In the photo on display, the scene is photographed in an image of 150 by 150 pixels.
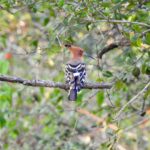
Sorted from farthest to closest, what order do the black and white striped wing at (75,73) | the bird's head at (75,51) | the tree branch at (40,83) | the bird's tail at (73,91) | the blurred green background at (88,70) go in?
the bird's head at (75,51)
the black and white striped wing at (75,73)
the bird's tail at (73,91)
the blurred green background at (88,70)
the tree branch at (40,83)

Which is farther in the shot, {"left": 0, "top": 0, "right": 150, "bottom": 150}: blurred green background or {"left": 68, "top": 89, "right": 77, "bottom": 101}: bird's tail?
{"left": 68, "top": 89, "right": 77, "bottom": 101}: bird's tail

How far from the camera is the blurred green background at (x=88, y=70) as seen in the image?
5.14 meters

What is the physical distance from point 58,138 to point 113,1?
3.36 m

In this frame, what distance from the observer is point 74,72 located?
19.4ft

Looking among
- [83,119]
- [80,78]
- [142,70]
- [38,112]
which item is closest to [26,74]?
[83,119]

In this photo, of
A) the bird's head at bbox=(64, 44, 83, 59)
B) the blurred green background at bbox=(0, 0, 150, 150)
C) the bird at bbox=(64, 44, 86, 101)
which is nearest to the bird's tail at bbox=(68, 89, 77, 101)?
the bird at bbox=(64, 44, 86, 101)

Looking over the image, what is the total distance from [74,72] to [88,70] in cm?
226

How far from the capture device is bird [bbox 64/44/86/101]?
5545 mm

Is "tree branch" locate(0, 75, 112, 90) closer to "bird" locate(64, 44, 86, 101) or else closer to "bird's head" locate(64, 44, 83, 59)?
"bird" locate(64, 44, 86, 101)

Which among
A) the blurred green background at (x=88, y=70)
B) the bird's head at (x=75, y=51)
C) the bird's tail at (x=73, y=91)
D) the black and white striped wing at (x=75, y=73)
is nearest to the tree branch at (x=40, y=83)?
the blurred green background at (x=88, y=70)

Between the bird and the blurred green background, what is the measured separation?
10 centimetres

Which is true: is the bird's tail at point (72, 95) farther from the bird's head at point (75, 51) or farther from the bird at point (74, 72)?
the bird's head at point (75, 51)

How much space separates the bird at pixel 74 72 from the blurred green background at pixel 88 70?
10cm

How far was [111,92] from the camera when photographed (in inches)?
210
